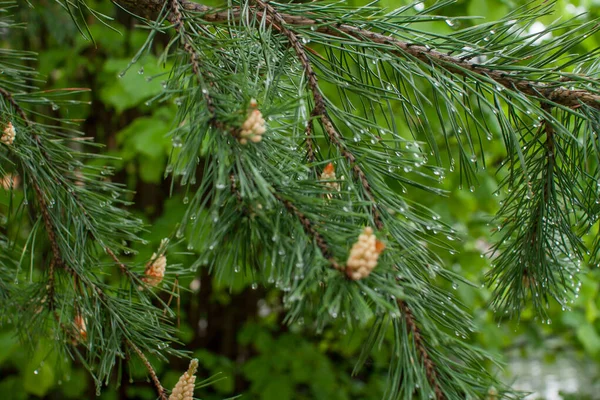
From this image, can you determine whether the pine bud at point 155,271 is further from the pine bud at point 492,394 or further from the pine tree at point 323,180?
the pine bud at point 492,394

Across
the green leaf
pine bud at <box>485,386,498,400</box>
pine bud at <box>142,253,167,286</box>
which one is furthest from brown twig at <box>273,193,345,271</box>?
the green leaf

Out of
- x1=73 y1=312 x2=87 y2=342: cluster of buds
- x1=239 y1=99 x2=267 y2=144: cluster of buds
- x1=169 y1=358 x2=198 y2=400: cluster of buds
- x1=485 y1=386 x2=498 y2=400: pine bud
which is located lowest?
x1=73 y1=312 x2=87 y2=342: cluster of buds

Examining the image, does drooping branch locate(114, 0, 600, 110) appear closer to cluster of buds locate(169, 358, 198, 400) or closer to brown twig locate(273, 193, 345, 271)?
brown twig locate(273, 193, 345, 271)

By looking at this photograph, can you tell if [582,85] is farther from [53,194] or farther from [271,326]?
[271,326]

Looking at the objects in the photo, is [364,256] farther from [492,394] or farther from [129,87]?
[129,87]

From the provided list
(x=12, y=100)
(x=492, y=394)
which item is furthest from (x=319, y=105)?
(x=12, y=100)

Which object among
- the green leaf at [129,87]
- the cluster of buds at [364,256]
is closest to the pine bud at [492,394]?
the cluster of buds at [364,256]

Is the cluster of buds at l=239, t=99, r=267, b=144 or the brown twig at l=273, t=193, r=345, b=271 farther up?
the cluster of buds at l=239, t=99, r=267, b=144
